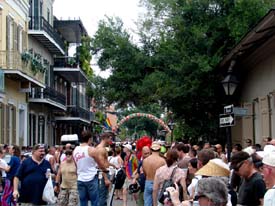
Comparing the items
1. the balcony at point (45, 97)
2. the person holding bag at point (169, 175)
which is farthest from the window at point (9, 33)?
the person holding bag at point (169, 175)

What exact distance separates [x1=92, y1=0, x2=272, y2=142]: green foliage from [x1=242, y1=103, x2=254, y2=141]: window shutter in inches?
52.3

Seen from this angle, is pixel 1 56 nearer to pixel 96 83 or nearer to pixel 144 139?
pixel 96 83

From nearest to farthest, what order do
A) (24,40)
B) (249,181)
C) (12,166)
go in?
(249,181) → (12,166) → (24,40)

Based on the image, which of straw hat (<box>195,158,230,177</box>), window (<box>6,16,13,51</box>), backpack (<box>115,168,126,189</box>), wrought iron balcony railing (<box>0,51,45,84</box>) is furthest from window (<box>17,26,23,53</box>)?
straw hat (<box>195,158,230,177</box>)

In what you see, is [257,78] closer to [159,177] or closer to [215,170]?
[159,177]

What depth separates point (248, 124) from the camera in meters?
24.0

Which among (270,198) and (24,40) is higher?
(24,40)

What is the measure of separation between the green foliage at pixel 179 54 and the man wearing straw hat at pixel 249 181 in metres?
15.0

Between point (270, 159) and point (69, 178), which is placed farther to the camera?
point (69, 178)

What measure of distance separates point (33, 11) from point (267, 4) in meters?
17.7

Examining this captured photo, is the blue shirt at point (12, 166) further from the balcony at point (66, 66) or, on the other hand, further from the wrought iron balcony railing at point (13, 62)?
the balcony at point (66, 66)

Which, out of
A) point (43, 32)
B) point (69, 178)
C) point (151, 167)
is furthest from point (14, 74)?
point (151, 167)

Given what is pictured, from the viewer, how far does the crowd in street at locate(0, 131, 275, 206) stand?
6.48m

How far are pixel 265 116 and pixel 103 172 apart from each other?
8392mm
